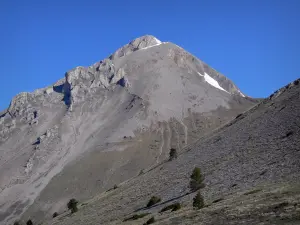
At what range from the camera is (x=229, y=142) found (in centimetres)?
7931

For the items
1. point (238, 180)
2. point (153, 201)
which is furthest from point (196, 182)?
point (153, 201)

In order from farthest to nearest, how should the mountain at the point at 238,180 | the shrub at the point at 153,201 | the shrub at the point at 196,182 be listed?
the shrub at the point at 153,201, the shrub at the point at 196,182, the mountain at the point at 238,180

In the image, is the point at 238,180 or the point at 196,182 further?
the point at 196,182

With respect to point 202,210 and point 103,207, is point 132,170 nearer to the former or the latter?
point 103,207

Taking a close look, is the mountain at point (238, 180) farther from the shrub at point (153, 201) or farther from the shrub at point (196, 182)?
the shrub at point (153, 201)

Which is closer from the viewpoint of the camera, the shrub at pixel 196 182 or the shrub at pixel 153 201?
the shrub at pixel 196 182

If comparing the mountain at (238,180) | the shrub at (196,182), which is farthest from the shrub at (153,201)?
the shrub at (196,182)

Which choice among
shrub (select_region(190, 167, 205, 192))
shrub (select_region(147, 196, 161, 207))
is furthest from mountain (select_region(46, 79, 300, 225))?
shrub (select_region(147, 196, 161, 207))

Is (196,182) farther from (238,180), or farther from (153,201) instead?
(153,201)

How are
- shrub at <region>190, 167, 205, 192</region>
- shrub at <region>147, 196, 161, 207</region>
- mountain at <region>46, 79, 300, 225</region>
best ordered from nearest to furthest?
mountain at <region>46, 79, 300, 225</region> < shrub at <region>190, 167, 205, 192</region> < shrub at <region>147, 196, 161, 207</region>

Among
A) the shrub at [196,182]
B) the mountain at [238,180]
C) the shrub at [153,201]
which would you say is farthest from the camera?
the shrub at [153,201]

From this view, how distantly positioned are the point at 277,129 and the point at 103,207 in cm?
3248

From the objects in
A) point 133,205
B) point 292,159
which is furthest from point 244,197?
point 133,205

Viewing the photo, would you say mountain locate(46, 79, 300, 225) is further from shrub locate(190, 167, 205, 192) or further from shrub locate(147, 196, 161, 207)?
shrub locate(147, 196, 161, 207)
